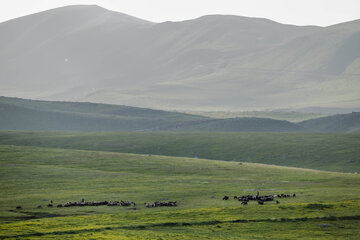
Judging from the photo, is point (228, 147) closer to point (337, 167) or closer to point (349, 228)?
point (337, 167)

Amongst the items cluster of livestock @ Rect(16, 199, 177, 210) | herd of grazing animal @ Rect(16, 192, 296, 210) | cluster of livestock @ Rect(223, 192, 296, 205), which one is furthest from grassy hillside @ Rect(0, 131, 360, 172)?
cluster of livestock @ Rect(16, 199, 177, 210)

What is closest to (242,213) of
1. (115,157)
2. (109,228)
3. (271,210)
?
Result: (271,210)

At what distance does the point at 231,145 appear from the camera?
140 m

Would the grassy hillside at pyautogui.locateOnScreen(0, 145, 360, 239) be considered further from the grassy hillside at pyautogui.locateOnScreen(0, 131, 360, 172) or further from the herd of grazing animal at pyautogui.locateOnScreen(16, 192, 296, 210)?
the grassy hillside at pyautogui.locateOnScreen(0, 131, 360, 172)

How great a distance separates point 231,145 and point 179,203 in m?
88.5

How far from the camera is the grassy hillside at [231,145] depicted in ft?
405

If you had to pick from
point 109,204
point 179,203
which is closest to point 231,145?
point 179,203

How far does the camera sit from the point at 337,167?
4427 inches

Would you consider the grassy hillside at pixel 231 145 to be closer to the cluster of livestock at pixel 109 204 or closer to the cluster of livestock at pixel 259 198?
the cluster of livestock at pixel 259 198

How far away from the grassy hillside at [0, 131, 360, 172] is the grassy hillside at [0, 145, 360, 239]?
3662 centimetres

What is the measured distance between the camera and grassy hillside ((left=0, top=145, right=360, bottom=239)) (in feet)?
133

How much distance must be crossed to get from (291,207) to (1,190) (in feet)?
108

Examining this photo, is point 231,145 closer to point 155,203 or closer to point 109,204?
point 155,203

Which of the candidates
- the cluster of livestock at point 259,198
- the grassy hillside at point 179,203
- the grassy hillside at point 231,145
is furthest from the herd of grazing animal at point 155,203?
the grassy hillside at point 231,145
